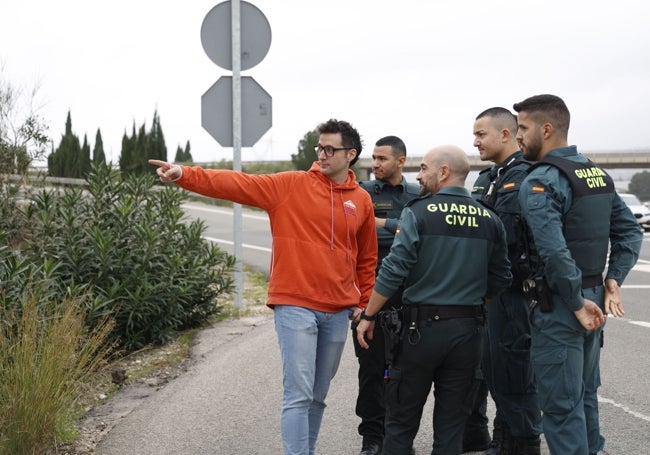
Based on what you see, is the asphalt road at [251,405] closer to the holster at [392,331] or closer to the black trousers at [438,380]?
the black trousers at [438,380]

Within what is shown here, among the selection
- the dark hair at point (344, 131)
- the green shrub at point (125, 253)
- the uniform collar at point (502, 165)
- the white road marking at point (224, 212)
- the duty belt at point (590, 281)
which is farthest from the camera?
the white road marking at point (224, 212)

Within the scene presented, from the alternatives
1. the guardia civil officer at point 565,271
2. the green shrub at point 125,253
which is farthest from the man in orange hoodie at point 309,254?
the green shrub at point 125,253

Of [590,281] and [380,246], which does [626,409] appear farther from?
[380,246]

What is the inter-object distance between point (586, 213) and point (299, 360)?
68.9 inches

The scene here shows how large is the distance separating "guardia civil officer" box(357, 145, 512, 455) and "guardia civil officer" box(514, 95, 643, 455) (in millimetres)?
321

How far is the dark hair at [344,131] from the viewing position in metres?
4.61

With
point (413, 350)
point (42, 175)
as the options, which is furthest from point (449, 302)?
point (42, 175)

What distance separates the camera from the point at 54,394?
4504 millimetres

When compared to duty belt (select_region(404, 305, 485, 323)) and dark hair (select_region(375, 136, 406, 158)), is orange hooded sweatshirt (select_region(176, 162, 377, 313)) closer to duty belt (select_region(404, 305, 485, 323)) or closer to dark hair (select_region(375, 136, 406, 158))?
duty belt (select_region(404, 305, 485, 323))

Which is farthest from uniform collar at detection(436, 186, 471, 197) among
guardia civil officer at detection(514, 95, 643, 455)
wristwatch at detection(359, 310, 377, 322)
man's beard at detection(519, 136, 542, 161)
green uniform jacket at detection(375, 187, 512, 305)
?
wristwatch at detection(359, 310, 377, 322)

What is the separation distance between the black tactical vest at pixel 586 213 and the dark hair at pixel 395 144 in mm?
1391

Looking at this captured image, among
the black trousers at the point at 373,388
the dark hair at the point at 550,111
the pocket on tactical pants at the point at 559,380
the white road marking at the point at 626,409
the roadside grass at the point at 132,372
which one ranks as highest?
the dark hair at the point at 550,111

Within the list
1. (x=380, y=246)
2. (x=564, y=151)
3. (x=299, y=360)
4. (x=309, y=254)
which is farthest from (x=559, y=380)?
(x=380, y=246)

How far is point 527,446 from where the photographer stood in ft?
15.4
